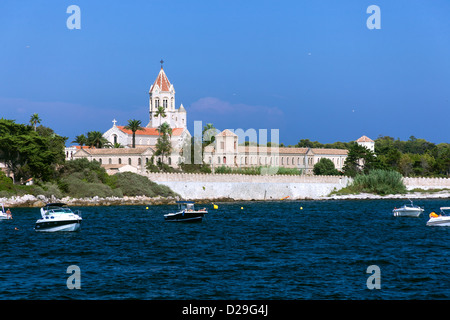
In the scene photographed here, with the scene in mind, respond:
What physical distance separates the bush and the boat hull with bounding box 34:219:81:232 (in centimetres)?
Result: 6902

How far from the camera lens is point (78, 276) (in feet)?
90.0

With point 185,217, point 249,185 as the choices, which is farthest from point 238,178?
point 185,217

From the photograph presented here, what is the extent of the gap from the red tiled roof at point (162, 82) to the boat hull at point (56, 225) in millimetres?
114839

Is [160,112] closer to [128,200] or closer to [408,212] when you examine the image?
[128,200]

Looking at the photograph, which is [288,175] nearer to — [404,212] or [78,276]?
[404,212]

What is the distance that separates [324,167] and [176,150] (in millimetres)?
29391

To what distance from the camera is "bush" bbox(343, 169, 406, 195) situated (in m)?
105

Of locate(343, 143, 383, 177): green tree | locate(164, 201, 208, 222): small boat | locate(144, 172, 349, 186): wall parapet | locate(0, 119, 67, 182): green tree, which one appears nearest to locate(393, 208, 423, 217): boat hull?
locate(164, 201, 208, 222): small boat

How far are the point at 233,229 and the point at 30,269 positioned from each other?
2205 centimetres

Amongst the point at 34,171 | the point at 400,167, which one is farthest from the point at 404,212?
the point at 400,167

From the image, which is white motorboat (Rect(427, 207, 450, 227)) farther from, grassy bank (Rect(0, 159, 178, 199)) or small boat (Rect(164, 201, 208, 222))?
grassy bank (Rect(0, 159, 178, 199))

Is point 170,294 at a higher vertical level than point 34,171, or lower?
lower

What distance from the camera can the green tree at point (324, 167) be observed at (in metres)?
130
